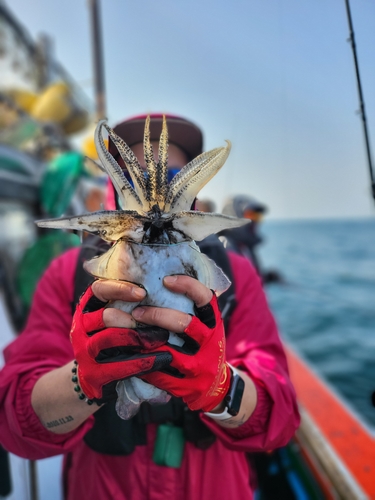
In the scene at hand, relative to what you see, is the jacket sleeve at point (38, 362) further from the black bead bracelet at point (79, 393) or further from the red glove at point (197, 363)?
the red glove at point (197, 363)

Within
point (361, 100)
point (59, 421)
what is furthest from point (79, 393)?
point (361, 100)

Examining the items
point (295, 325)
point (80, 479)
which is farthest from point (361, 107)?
point (295, 325)

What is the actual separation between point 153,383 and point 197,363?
0.16 metres

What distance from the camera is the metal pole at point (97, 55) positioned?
13628mm

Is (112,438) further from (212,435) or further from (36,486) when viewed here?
(36,486)

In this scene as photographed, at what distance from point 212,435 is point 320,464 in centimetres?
232

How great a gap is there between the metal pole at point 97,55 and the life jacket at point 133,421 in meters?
13.6

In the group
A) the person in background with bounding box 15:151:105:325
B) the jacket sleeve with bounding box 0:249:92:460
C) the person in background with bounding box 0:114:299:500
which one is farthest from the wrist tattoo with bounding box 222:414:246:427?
the person in background with bounding box 15:151:105:325

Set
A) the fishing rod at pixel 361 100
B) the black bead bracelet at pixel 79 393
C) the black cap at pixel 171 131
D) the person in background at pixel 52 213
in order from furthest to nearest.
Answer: the person in background at pixel 52 213 → the black cap at pixel 171 131 → the fishing rod at pixel 361 100 → the black bead bracelet at pixel 79 393

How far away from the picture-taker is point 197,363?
3.51 feet

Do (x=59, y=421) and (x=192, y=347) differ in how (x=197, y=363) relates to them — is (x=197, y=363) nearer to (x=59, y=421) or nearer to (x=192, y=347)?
(x=192, y=347)

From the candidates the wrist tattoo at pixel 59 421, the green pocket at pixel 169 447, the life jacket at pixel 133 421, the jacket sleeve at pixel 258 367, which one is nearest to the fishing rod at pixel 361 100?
the jacket sleeve at pixel 258 367

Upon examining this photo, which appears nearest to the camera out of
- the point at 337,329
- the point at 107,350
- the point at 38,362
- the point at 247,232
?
the point at 107,350

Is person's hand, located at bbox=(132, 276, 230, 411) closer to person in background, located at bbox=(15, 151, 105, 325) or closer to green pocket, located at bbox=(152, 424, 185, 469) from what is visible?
green pocket, located at bbox=(152, 424, 185, 469)
